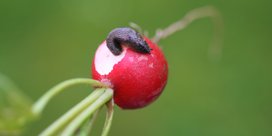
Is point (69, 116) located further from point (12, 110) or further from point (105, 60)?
point (105, 60)

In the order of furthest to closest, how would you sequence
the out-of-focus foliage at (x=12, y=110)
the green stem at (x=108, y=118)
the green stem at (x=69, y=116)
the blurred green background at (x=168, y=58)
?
1. the blurred green background at (x=168, y=58)
2. the green stem at (x=108, y=118)
3. the green stem at (x=69, y=116)
4. the out-of-focus foliage at (x=12, y=110)

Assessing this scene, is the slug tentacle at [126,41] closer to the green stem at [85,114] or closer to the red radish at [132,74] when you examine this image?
the red radish at [132,74]

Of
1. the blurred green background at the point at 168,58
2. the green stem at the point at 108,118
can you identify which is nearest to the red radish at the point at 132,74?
the green stem at the point at 108,118

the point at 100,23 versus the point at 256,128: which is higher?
the point at 100,23

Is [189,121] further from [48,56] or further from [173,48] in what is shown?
[48,56]

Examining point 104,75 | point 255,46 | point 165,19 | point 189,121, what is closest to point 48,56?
point 165,19

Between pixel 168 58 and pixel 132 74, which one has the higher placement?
pixel 168 58

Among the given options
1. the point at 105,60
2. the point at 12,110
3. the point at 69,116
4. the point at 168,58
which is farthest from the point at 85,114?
the point at 168,58

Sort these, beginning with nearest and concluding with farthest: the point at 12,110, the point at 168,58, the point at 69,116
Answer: the point at 12,110 → the point at 69,116 → the point at 168,58
